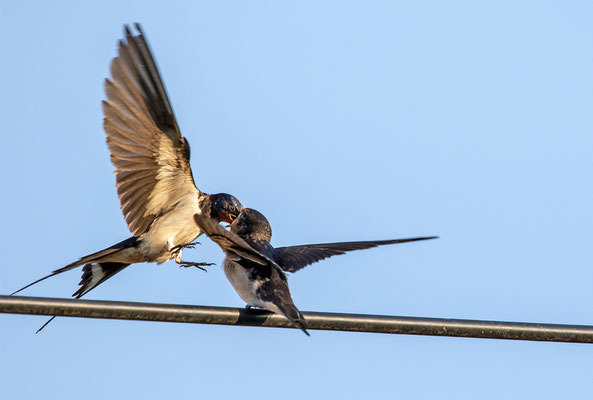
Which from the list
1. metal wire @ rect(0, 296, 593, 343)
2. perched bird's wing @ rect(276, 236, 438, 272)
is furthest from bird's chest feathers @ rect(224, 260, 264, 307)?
metal wire @ rect(0, 296, 593, 343)

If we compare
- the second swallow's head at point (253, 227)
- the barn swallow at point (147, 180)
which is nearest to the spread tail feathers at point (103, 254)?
the barn swallow at point (147, 180)

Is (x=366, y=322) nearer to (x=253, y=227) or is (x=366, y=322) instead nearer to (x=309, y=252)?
(x=309, y=252)

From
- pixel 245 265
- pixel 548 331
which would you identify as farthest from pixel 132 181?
pixel 548 331

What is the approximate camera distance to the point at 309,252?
577 cm

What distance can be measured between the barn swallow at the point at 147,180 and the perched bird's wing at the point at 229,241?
6.40 feet

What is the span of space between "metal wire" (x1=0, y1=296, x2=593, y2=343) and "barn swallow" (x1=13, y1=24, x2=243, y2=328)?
2704mm

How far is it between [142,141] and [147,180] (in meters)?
0.42

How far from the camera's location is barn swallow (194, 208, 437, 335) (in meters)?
4.54

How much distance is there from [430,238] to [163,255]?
12.2 ft

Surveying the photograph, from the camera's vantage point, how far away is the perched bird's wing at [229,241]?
14.5 ft

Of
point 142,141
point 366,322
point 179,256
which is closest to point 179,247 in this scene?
point 179,256

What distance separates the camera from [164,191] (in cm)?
746

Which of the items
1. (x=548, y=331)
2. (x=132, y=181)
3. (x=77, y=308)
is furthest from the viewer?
(x=132, y=181)

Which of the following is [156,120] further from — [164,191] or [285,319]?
[285,319]
